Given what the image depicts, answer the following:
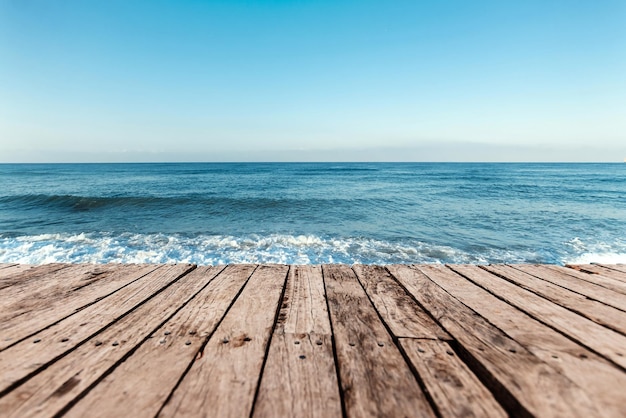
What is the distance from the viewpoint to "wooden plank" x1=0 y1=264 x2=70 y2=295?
96.1 inches

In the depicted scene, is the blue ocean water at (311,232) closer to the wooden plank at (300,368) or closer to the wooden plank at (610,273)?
the wooden plank at (610,273)

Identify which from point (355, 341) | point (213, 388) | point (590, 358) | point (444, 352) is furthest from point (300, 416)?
point (590, 358)

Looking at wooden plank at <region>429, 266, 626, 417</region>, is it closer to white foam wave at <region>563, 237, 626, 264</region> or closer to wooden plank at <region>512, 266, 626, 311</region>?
wooden plank at <region>512, 266, 626, 311</region>

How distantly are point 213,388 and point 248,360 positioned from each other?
0.22 meters

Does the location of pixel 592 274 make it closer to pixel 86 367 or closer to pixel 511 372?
pixel 511 372

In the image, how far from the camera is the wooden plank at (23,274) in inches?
96.1

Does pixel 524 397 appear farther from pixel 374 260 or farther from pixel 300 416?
pixel 374 260

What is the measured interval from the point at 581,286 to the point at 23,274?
4.83 m

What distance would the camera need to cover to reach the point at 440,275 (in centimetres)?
277

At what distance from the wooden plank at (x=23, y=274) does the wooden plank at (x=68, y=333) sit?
897 millimetres

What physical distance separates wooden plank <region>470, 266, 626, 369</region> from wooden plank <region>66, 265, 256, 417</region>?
201cm

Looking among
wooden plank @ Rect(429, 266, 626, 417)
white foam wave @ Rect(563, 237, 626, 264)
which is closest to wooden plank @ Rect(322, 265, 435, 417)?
wooden plank @ Rect(429, 266, 626, 417)

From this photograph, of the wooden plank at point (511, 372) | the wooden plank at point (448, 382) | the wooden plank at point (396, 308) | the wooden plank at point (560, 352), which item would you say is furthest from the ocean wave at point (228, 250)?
the wooden plank at point (448, 382)

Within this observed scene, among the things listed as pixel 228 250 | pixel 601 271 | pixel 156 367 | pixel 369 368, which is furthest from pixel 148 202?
pixel 601 271
